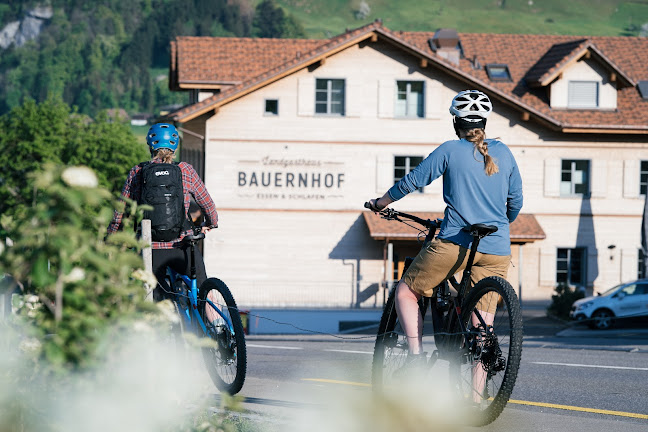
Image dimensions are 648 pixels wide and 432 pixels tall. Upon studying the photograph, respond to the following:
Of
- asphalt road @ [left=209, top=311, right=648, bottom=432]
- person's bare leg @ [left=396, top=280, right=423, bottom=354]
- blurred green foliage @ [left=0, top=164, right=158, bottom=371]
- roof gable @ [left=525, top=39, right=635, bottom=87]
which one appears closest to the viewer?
blurred green foliage @ [left=0, top=164, right=158, bottom=371]

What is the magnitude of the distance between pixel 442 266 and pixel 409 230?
3323 centimetres

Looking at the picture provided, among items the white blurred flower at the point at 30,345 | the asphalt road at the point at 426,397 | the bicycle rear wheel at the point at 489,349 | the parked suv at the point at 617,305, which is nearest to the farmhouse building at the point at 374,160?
the parked suv at the point at 617,305

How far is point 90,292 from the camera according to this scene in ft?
9.49

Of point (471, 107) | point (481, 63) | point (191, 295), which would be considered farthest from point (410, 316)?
point (481, 63)

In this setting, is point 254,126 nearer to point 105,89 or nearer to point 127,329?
point 127,329

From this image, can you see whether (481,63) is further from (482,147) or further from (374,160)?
(482,147)

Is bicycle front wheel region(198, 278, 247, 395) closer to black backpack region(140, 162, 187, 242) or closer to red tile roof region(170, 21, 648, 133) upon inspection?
black backpack region(140, 162, 187, 242)

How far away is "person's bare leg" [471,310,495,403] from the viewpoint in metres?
5.78

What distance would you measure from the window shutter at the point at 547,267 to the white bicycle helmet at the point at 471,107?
3521 cm

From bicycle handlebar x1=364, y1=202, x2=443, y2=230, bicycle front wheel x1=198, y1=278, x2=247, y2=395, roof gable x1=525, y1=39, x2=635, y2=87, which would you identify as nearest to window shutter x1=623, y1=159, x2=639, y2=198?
roof gable x1=525, y1=39, x2=635, y2=87

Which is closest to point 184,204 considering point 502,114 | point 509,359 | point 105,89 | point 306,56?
point 509,359

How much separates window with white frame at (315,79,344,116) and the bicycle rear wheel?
33637mm

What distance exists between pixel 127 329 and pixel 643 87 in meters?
41.6

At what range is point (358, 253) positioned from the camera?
40.0 m
